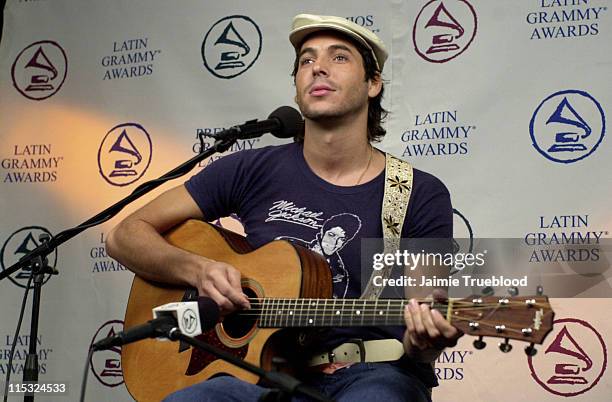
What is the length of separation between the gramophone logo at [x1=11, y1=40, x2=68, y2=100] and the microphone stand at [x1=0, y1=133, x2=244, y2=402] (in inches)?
66.2

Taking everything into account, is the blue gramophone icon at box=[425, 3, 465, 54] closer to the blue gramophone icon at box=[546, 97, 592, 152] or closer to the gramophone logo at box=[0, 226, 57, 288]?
the blue gramophone icon at box=[546, 97, 592, 152]

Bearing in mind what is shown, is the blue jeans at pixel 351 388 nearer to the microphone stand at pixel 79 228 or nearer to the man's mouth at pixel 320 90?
the microphone stand at pixel 79 228

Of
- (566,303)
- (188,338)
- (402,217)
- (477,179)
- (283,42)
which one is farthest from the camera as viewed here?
(283,42)

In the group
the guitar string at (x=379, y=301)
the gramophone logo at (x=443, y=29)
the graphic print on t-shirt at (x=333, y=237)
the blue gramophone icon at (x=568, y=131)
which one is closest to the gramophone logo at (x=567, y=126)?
the blue gramophone icon at (x=568, y=131)

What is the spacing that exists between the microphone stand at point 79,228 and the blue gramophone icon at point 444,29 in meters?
1.28

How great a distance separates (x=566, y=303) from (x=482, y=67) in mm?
1000

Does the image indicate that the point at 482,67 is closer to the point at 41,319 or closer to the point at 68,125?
the point at 68,125

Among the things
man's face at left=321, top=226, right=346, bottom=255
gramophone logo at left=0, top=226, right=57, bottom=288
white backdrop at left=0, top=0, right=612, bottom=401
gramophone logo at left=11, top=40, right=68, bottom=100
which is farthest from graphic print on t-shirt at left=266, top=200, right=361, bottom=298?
gramophone logo at left=11, top=40, right=68, bottom=100

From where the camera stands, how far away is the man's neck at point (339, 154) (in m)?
3.17

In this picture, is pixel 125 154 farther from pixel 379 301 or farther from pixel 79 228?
pixel 379 301

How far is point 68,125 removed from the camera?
15.0 ft

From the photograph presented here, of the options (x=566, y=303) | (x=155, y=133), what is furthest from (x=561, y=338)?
(x=155, y=133)

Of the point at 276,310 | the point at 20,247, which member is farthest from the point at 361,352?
the point at 20,247

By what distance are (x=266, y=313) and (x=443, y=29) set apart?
173 cm
